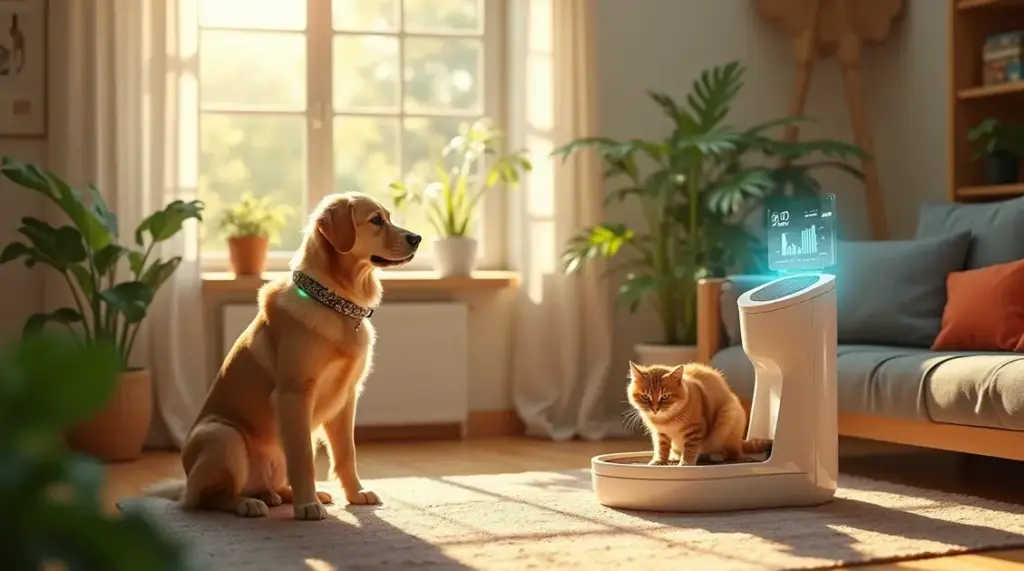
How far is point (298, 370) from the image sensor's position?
9.42 feet

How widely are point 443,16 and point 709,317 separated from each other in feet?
6.17

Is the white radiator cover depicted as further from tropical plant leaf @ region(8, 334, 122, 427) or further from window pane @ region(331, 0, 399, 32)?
tropical plant leaf @ region(8, 334, 122, 427)

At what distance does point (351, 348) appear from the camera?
2932mm

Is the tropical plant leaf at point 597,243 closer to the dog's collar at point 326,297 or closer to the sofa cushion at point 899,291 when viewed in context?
the sofa cushion at point 899,291

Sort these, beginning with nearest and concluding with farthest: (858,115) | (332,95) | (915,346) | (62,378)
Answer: (62,378)
(915,346)
(332,95)
(858,115)

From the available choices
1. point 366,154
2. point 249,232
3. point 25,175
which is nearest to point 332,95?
point 366,154

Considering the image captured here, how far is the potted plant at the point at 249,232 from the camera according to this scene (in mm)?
4648

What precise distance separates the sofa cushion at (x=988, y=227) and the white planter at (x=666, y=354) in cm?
94

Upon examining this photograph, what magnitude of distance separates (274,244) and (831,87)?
252 cm

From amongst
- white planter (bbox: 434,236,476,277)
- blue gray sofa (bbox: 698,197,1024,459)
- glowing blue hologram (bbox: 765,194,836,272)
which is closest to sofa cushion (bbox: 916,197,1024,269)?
blue gray sofa (bbox: 698,197,1024,459)

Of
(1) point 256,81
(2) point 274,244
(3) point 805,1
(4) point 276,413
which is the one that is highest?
(3) point 805,1

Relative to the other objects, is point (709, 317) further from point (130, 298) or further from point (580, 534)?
point (130, 298)

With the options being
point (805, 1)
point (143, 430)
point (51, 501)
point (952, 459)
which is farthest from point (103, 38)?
point (51, 501)

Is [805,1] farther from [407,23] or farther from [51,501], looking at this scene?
[51,501]
